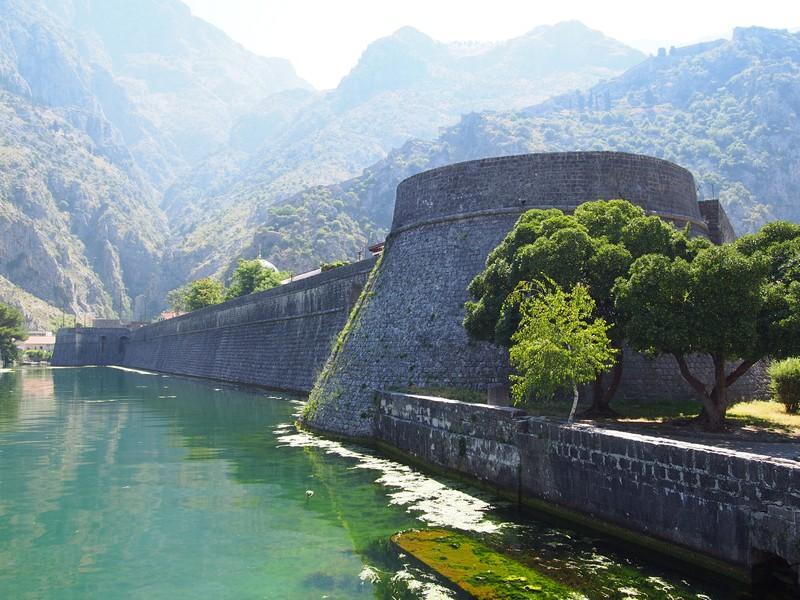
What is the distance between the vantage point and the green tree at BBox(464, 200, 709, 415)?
57.6ft

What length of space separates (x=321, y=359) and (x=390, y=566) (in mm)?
27215

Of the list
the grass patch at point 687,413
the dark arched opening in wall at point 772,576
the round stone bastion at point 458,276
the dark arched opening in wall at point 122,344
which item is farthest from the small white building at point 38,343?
the dark arched opening in wall at point 772,576

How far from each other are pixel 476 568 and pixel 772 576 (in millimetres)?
4104

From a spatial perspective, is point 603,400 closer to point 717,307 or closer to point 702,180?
point 717,307

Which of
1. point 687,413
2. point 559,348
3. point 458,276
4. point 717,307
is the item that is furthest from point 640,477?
point 458,276

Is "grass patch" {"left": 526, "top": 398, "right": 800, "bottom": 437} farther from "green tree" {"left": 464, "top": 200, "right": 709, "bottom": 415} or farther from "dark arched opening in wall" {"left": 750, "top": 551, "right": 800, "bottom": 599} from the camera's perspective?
"dark arched opening in wall" {"left": 750, "top": 551, "right": 800, "bottom": 599}

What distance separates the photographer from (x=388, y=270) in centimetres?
2744

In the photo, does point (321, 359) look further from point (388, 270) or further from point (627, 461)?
point (627, 461)

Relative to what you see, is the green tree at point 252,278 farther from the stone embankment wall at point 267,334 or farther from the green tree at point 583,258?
the green tree at point 583,258

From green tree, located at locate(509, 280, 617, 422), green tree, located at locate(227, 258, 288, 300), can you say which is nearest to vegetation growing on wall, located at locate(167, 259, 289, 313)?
green tree, located at locate(227, 258, 288, 300)

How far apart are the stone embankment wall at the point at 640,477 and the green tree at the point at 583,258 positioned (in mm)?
3180

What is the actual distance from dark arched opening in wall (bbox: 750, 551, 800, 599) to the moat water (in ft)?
1.39

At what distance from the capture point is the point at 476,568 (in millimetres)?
10812

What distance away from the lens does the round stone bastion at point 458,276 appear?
72.2ft
